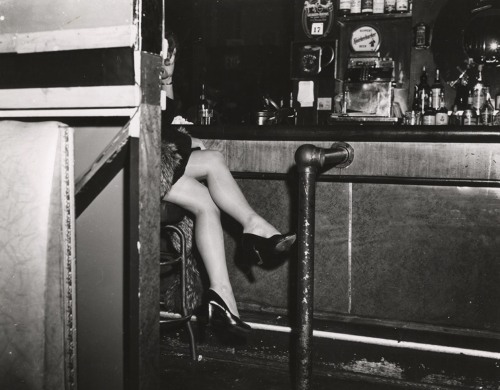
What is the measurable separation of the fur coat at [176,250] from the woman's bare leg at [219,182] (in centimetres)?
15

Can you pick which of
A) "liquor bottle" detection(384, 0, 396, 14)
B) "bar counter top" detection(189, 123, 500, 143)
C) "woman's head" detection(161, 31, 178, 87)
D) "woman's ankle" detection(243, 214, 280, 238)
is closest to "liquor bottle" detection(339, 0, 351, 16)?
"liquor bottle" detection(384, 0, 396, 14)

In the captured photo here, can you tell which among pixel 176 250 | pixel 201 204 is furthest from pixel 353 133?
pixel 176 250

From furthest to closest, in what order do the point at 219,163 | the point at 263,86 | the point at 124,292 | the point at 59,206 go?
1. the point at 263,86
2. the point at 219,163
3. the point at 124,292
4. the point at 59,206

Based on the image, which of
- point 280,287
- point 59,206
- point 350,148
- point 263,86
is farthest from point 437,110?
point 59,206

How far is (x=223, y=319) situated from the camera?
74.0 inches

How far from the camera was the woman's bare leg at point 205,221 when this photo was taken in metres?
2.04

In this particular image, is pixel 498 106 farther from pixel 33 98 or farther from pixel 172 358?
pixel 33 98

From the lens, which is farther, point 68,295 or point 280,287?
point 280,287

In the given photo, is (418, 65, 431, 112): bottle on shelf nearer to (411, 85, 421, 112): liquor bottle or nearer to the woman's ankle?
(411, 85, 421, 112): liquor bottle

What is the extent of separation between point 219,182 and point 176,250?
39 centimetres

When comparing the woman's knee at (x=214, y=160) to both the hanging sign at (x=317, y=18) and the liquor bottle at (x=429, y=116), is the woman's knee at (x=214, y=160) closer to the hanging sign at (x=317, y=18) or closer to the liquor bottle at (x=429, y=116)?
the liquor bottle at (x=429, y=116)

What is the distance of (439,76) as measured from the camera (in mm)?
3781

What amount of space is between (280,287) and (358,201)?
543 mm

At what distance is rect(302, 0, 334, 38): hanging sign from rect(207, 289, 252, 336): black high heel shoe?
2927 mm
